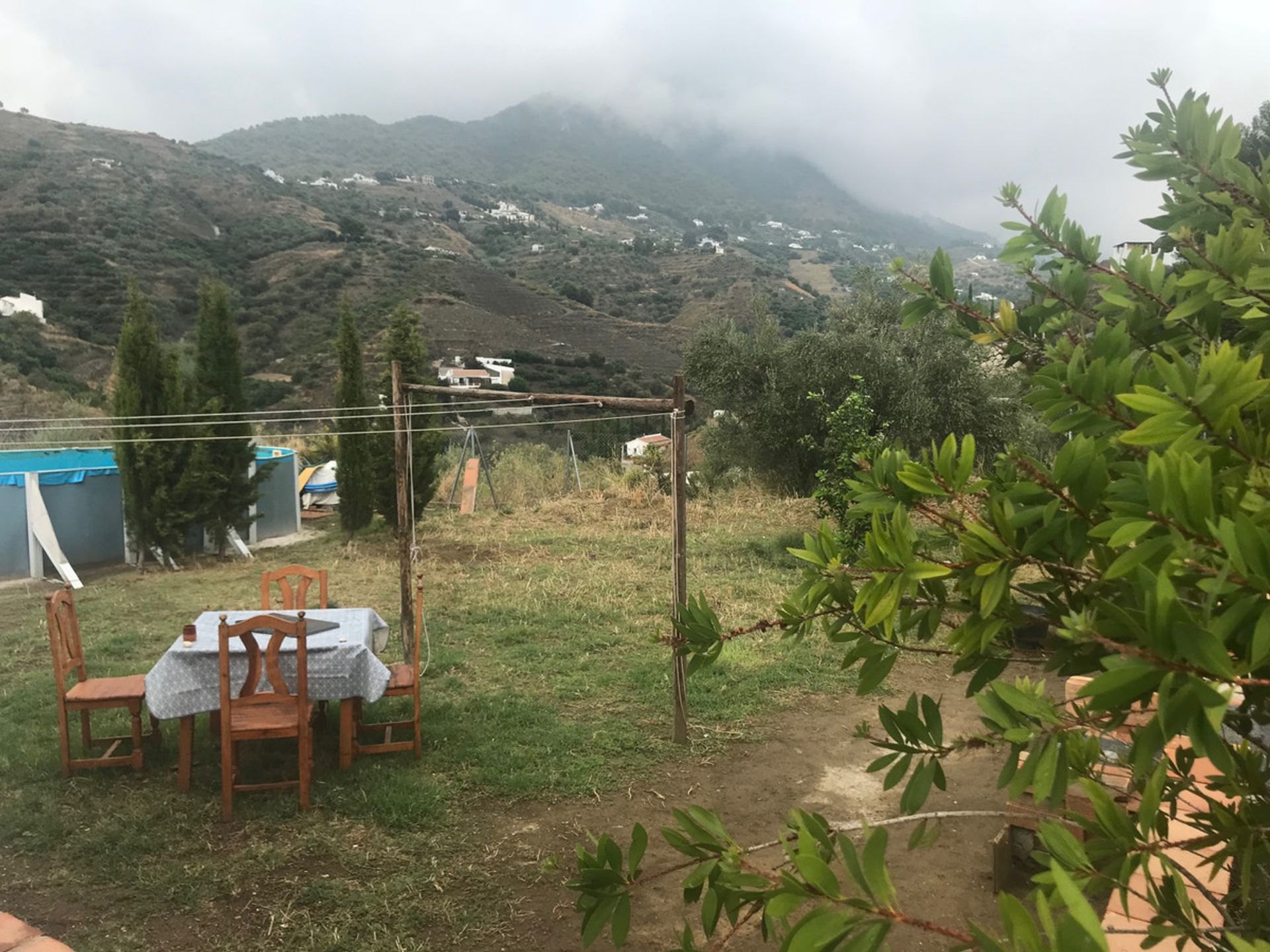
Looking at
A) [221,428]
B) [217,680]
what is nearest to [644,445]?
[221,428]

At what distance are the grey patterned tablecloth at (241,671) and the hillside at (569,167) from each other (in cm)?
6378

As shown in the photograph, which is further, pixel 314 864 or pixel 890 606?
pixel 314 864

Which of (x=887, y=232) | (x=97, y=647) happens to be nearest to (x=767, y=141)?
(x=887, y=232)

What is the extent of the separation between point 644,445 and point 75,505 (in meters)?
8.41

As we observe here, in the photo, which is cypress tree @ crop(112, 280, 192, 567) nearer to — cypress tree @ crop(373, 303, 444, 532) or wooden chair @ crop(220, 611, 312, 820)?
cypress tree @ crop(373, 303, 444, 532)

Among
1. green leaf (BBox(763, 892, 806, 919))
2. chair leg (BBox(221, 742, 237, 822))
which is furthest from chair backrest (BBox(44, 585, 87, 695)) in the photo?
green leaf (BBox(763, 892, 806, 919))

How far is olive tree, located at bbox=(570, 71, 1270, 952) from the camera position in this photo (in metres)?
0.49

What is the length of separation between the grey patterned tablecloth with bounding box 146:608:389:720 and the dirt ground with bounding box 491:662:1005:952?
990 mm

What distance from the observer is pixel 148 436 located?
27.5 feet

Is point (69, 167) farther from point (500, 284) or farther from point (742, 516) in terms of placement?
point (742, 516)

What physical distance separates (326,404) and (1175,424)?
68.8 ft

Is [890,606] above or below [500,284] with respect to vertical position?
below

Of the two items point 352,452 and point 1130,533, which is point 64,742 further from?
point 352,452

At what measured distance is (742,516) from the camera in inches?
437
